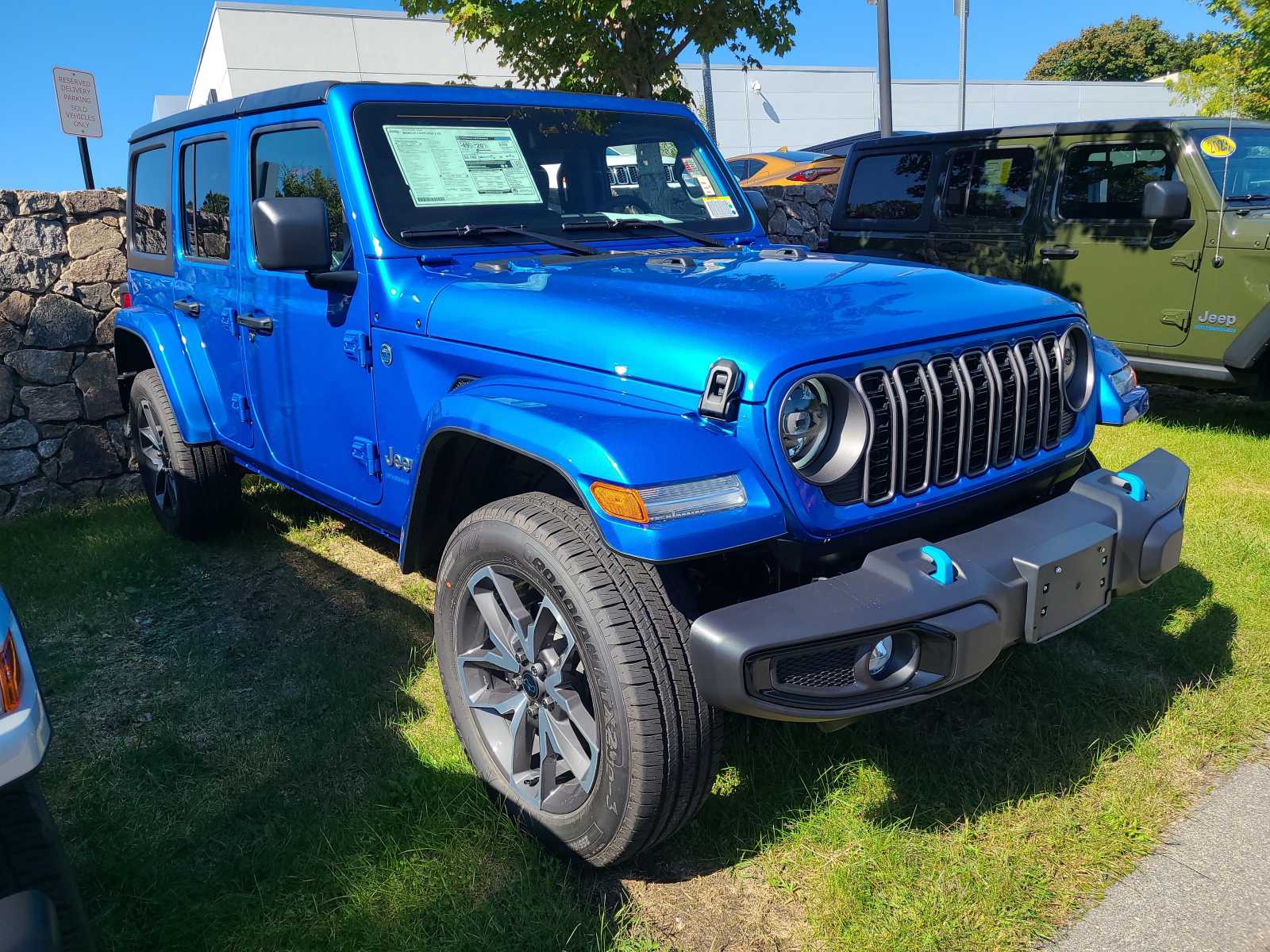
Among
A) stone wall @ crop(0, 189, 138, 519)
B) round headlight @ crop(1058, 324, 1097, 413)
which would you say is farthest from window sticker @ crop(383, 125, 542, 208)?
stone wall @ crop(0, 189, 138, 519)

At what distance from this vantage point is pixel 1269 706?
Result: 9.95 feet

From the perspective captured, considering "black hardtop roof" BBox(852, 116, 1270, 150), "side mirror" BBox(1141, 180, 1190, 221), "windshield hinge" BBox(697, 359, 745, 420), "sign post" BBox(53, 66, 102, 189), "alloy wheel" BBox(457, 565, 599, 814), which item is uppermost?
"sign post" BBox(53, 66, 102, 189)

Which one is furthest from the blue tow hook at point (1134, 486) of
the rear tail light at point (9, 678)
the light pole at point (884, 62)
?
the light pole at point (884, 62)

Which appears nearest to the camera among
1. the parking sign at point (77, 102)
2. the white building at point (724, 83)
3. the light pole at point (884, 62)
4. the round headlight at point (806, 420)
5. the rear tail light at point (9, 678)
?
the rear tail light at point (9, 678)

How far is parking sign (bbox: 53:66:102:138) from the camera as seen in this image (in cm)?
661

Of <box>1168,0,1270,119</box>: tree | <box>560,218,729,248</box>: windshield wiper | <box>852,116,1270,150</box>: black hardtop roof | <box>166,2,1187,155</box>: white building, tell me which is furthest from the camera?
<box>166,2,1187,155</box>: white building

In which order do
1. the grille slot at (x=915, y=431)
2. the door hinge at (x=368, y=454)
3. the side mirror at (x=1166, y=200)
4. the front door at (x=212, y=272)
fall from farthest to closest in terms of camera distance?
the side mirror at (x=1166, y=200) < the front door at (x=212, y=272) < the door hinge at (x=368, y=454) < the grille slot at (x=915, y=431)

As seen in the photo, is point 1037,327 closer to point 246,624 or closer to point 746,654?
point 746,654

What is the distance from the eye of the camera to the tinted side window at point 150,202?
4.62 m

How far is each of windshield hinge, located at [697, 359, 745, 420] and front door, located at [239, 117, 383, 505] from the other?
1425mm

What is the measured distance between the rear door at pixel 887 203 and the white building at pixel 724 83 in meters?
15.8

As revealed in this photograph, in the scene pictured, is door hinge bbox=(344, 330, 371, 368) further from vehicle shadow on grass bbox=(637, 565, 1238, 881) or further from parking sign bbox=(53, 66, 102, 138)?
parking sign bbox=(53, 66, 102, 138)

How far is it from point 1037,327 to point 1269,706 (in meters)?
1.51

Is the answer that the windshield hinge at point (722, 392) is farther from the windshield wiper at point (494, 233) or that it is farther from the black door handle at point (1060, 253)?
the black door handle at point (1060, 253)
